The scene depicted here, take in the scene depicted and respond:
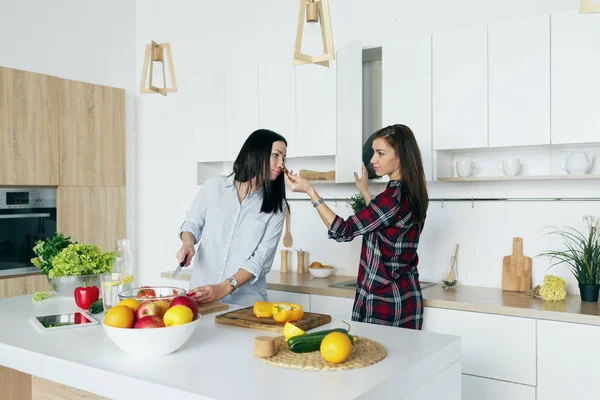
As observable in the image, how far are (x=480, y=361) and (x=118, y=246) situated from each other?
1.77m

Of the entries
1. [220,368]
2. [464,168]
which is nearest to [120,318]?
[220,368]

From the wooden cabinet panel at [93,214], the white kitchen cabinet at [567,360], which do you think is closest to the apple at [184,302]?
the white kitchen cabinet at [567,360]

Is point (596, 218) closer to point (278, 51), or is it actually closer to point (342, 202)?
point (342, 202)

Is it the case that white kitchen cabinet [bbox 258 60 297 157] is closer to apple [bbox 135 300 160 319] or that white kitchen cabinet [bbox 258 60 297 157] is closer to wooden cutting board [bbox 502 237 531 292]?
wooden cutting board [bbox 502 237 531 292]

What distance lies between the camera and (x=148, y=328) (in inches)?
59.9

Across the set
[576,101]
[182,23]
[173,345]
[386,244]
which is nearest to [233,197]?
[386,244]

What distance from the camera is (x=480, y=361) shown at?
9.18 ft

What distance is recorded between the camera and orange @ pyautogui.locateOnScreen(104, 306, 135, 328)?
5.05 feet

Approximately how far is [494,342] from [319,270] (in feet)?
4.20

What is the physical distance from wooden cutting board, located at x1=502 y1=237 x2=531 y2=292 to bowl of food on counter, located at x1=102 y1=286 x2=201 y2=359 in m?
2.15

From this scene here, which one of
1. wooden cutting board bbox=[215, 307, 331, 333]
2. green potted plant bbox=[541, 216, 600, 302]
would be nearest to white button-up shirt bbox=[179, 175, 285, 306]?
wooden cutting board bbox=[215, 307, 331, 333]

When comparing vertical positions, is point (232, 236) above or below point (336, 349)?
above

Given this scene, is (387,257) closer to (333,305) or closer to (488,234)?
(333,305)

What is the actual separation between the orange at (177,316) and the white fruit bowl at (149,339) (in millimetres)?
17
